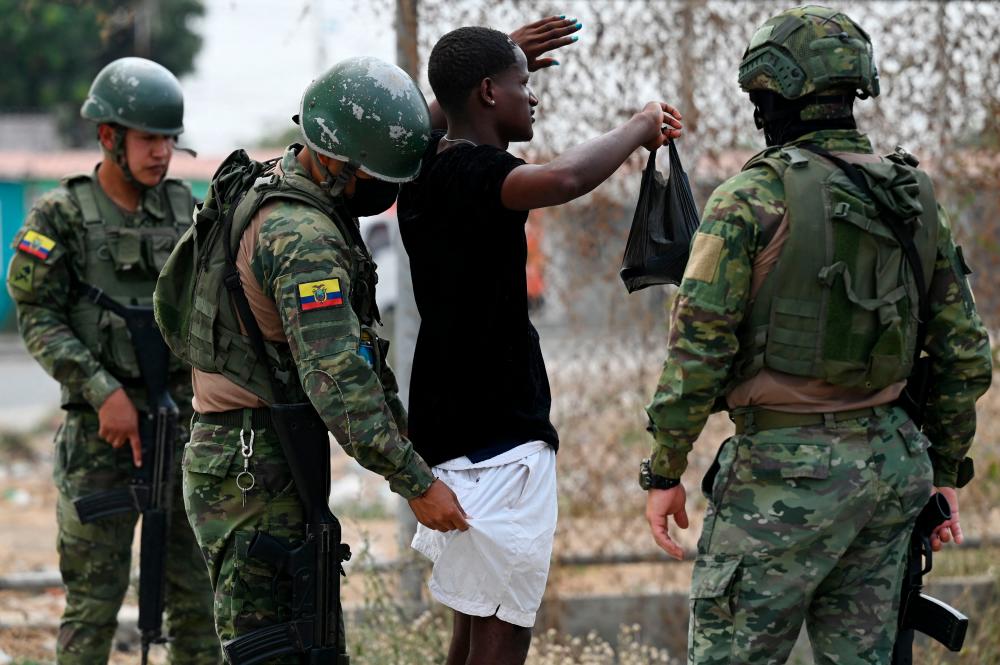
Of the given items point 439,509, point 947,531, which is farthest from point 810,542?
point 439,509

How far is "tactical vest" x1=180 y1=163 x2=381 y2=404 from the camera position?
10.6 feet

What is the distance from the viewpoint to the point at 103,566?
4.41 metres

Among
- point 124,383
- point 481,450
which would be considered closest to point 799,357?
point 481,450

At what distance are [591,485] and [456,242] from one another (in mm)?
2616

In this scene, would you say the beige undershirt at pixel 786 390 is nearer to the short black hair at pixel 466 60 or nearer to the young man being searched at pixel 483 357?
the young man being searched at pixel 483 357

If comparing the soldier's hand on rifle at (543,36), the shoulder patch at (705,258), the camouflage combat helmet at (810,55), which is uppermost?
the soldier's hand on rifle at (543,36)

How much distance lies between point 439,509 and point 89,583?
1852 mm

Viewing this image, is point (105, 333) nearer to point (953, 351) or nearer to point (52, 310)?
point (52, 310)

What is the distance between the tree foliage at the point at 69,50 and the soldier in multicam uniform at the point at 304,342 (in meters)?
24.0

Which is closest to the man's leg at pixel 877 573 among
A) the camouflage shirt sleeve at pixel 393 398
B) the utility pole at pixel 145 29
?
the camouflage shirt sleeve at pixel 393 398

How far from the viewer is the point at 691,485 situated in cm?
602

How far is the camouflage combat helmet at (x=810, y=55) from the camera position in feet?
9.96

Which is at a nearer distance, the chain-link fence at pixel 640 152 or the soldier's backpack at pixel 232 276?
the soldier's backpack at pixel 232 276

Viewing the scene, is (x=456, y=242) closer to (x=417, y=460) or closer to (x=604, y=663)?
(x=417, y=460)
